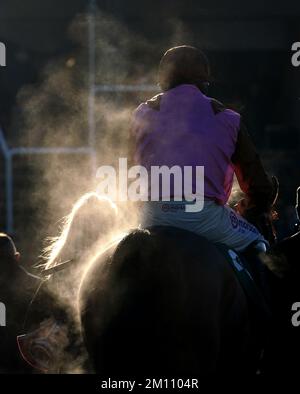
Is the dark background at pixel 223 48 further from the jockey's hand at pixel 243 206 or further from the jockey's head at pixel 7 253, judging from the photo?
the jockey's hand at pixel 243 206

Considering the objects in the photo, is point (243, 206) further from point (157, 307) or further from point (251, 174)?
point (157, 307)

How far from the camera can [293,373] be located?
446 cm

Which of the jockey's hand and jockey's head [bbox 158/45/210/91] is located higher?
jockey's head [bbox 158/45/210/91]

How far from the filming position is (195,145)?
13.8 ft

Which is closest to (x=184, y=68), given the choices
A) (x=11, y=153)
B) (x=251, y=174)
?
(x=251, y=174)

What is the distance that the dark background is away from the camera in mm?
11547

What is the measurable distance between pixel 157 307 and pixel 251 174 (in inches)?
43.1

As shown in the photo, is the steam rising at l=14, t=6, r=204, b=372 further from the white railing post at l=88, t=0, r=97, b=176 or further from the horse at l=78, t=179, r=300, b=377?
the horse at l=78, t=179, r=300, b=377

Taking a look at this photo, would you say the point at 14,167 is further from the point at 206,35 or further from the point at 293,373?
the point at 293,373

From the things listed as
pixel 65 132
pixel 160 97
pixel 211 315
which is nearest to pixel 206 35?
pixel 65 132

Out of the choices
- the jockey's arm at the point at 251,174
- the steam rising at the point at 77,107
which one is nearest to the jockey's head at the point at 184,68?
the jockey's arm at the point at 251,174

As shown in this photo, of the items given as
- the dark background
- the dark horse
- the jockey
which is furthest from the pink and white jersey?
the dark background

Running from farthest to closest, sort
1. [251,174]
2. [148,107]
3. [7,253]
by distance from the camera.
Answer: [7,253]
[251,174]
[148,107]

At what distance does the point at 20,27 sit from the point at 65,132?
1713 mm
